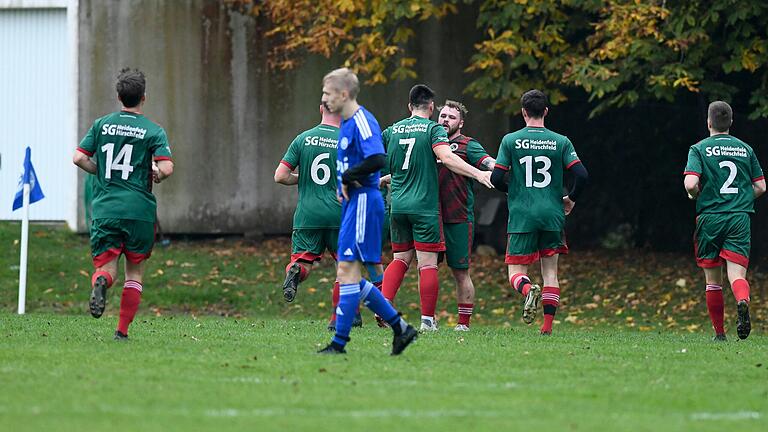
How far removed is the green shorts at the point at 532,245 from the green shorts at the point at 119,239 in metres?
3.60

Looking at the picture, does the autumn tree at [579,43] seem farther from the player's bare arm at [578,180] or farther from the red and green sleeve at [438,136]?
the red and green sleeve at [438,136]

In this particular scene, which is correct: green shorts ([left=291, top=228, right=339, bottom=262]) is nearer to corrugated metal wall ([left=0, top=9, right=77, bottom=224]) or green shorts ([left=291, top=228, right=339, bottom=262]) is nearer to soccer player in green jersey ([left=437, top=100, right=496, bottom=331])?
soccer player in green jersey ([left=437, top=100, right=496, bottom=331])

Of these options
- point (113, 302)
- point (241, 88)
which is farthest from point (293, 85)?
point (113, 302)

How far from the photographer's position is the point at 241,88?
2427cm

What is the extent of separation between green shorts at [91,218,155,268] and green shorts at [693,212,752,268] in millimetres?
5134

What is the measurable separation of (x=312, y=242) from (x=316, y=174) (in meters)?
0.68

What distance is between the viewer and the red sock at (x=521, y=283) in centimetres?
1204

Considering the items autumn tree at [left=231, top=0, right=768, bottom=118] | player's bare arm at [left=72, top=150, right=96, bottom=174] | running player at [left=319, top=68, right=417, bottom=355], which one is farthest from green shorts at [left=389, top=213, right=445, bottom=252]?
autumn tree at [left=231, top=0, right=768, bottom=118]

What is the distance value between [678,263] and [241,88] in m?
8.33

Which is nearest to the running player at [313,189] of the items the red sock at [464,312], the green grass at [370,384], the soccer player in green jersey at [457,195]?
the soccer player in green jersey at [457,195]

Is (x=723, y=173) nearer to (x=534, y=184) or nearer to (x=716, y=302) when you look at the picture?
(x=716, y=302)

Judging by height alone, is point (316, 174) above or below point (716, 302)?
above

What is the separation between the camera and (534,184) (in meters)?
12.4

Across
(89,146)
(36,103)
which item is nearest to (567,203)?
(89,146)
